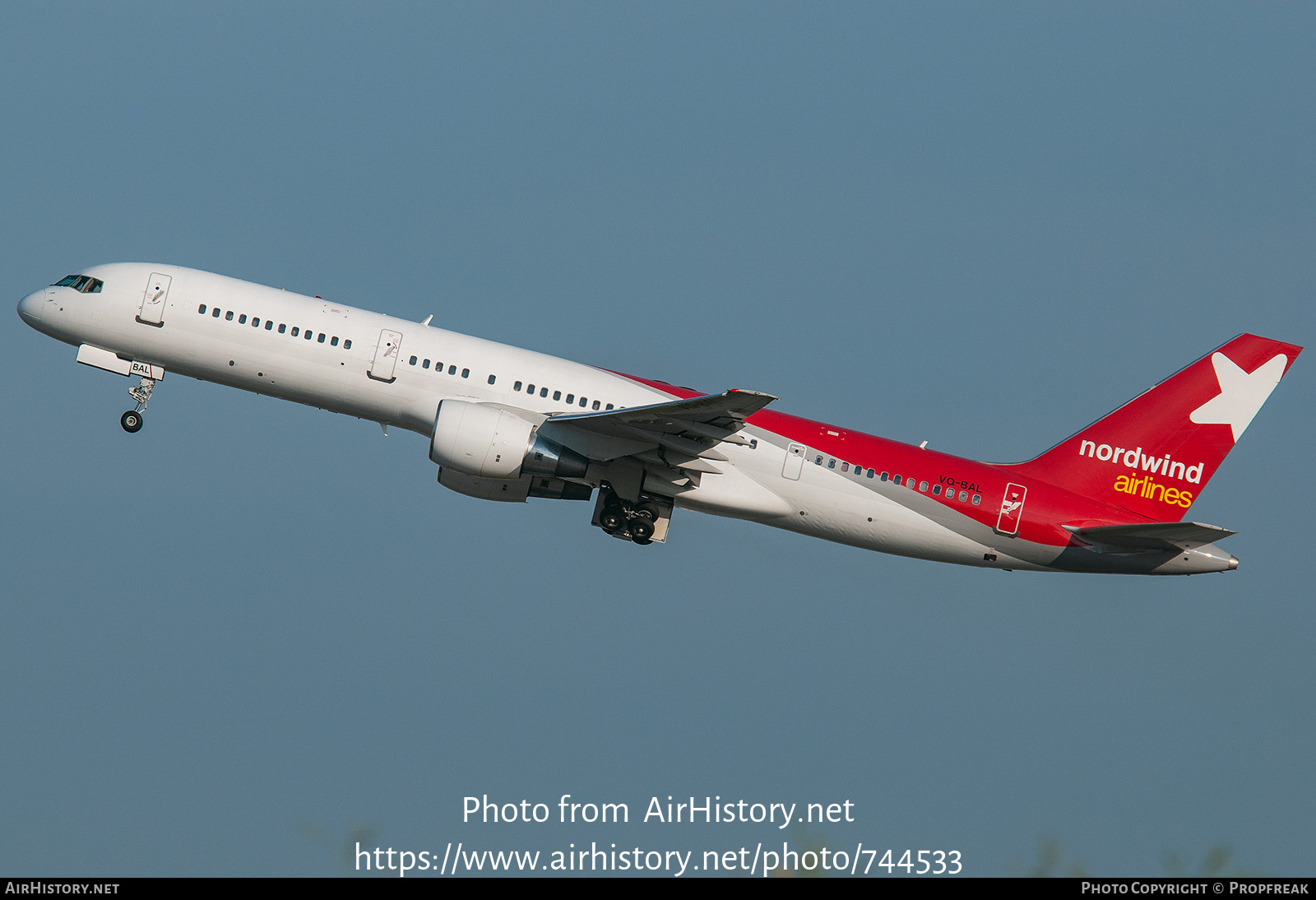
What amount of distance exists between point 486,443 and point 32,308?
1444 cm

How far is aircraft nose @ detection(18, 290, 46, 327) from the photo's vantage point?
38531 mm

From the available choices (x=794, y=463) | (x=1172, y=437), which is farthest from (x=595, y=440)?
(x=1172, y=437)

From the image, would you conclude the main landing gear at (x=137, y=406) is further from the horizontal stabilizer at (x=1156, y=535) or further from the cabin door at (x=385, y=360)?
the horizontal stabilizer at (x=1156, y=535)

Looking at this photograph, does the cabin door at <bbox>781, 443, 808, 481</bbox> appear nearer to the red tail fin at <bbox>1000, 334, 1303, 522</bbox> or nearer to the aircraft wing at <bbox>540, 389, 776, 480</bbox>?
the aircraft wing at <bbox>540, 389, 776, 480</bbox>

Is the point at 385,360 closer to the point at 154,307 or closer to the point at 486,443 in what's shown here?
the point at 486,443

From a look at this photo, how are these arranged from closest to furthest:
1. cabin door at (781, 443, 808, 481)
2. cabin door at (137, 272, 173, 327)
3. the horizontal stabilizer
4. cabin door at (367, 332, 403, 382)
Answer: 1. the horizontal stabilizer
2. cabin door at (367, 332, 403, 382)
3. cabin door at (137, 272, 173, 327)
4. cabin door at (781, 443, 808, 481)

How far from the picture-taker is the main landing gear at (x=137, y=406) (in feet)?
126

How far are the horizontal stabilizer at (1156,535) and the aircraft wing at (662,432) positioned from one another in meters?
10.3

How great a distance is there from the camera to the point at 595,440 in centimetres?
3650

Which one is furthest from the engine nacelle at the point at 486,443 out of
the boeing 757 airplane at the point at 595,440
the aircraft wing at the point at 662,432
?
the aircraft wing at the point at 662,432

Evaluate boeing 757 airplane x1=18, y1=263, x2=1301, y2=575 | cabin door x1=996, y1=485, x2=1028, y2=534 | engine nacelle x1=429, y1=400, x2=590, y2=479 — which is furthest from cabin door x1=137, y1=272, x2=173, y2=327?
cabin door x1=996, y1=485, x2=1028, y2=534

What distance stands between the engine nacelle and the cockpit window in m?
10.8

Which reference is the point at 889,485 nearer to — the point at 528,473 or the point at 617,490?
the point at 617,490
